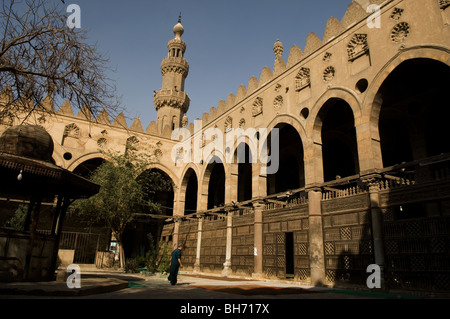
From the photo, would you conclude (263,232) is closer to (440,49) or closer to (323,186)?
(323,186)

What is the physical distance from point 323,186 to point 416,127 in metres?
5.43

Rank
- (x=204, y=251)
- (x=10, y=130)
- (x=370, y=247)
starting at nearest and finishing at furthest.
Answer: (x=10, y=130) < (x=370, y=247) < (x=204, y=251)

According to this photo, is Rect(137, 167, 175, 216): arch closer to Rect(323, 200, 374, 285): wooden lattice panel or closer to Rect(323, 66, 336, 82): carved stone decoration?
Rect(323, 66, 336, 82): carved stone decoration

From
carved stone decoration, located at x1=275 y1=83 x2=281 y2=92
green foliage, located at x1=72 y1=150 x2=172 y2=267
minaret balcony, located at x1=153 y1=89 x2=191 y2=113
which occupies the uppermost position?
minaret balcony, located at x1=153 y1=89 x2=191 y2=113

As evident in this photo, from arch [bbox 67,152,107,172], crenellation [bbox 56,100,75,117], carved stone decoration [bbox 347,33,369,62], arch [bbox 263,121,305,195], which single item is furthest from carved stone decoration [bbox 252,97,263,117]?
crenellation [bbox 56,100,75,117]

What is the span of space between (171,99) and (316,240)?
2302cm

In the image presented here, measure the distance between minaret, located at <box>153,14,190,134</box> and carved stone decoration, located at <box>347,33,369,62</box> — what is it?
68.8 ft

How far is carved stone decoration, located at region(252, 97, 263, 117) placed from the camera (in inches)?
696

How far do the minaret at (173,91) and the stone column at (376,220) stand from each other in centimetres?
2308

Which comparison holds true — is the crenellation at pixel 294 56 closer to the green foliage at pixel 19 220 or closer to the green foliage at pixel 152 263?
the green foliage at pixel 152 263

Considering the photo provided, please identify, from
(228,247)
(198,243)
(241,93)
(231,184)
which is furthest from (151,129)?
(228,247)

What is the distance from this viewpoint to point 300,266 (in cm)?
1273
